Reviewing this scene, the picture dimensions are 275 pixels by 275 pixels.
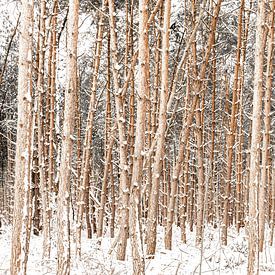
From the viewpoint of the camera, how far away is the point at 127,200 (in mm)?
6773

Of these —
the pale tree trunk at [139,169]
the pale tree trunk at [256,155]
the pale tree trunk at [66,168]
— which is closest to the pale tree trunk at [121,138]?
the pale tree trunk at [139,169]

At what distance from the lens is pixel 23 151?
4.53 meters

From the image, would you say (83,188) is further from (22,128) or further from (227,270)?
(22,128)

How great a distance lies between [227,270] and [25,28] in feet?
14.8

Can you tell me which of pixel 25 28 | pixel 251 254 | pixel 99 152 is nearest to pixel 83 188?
pixel 251 254

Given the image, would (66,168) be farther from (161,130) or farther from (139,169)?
(161,130)

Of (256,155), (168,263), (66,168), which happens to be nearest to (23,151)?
(66,168)

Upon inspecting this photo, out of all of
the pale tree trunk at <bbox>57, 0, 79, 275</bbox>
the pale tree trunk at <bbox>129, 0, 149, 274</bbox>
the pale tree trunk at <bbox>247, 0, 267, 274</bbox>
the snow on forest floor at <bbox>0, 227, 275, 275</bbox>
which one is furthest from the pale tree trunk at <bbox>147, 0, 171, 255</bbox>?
the pale tree trunk at <bbox>57, 0, 79, 275</bbox>

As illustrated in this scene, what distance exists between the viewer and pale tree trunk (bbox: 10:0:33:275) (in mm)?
4461

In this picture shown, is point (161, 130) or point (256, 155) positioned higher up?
Answer: point (161, 130)

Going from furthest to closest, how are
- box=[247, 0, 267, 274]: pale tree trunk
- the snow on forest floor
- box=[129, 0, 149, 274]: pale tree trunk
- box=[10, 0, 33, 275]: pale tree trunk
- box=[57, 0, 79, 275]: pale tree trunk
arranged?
the snow on forest floor, box=[247, 0, 267, 274]: pale tree trunk, box=[57, 0, 79, 275]: pale tree trunk, box=[129, 0, 149, 274]: pale tree trunk, box=[10, 0, 33, 275]: pale tree trunk

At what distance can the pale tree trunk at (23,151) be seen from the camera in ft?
14.6

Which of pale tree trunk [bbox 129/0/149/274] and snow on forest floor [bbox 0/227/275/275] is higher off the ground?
pale tree trunk [bbox 129/0/149/274]

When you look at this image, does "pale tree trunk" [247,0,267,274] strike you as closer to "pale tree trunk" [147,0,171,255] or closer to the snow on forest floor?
the snow on forest floor
